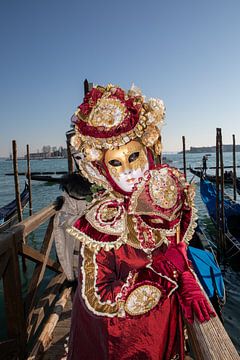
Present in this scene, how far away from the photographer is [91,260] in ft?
4.52

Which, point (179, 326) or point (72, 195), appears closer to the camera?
point (179, 326)

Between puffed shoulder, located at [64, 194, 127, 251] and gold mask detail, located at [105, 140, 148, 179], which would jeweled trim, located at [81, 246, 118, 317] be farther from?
gold mask detail, located at [105, 140, 148, 179]

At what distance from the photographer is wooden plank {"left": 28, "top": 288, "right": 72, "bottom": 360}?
2510mm

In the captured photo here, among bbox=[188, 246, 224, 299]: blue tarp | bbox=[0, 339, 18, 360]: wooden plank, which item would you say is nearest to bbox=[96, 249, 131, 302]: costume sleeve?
bbox=[0, 339, 18, 360]: wooden plank

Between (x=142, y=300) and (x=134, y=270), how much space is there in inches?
5.8

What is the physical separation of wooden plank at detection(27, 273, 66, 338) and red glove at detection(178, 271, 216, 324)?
1.94 meters

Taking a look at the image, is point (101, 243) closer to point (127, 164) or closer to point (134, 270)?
point (134, 270)

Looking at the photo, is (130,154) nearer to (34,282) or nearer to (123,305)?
(123,305)

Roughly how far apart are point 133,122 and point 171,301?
3.18 ft

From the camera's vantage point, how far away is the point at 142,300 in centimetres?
137

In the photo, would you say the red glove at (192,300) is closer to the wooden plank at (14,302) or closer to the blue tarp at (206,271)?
the wooden plank at (14,302)

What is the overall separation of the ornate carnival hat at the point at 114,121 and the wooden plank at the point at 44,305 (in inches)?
77.7

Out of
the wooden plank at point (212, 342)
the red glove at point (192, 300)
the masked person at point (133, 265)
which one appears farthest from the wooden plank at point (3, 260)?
the wooden plank at point (212, 342)

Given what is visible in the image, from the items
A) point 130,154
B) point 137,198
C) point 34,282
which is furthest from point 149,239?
point 34,282
